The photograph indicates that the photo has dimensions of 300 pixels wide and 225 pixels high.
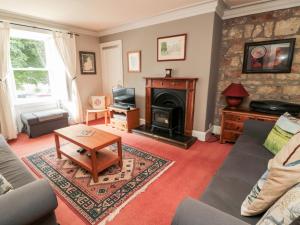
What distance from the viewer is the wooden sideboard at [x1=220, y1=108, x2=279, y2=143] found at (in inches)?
111

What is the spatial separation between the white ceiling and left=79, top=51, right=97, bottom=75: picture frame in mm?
829

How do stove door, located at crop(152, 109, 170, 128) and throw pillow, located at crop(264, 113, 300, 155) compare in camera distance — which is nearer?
throw pillow, located at crop(264, 113, 300, 155)

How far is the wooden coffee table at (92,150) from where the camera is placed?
2.02 metres

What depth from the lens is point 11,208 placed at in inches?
35.2

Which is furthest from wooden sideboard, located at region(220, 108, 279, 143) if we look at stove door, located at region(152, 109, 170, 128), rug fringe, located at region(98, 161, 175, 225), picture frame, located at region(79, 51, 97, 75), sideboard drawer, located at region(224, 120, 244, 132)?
picture frame, located at region(79, 51, 97, 75)

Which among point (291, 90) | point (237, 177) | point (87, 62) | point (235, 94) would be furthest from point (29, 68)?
point (291, 90)

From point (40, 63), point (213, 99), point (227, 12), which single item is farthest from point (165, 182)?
point (40, 63)

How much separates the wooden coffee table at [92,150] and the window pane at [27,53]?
233 centimetres

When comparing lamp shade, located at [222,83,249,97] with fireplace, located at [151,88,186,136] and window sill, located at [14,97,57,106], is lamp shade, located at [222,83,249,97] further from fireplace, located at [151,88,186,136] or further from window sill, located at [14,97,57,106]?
window sill, located at [14,97,57,106]

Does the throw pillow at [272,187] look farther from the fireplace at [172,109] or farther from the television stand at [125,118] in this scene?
the television stand at [125,118]

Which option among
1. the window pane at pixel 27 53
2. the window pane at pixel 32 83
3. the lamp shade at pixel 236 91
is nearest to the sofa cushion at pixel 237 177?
the lamp shade at pixel 236 91

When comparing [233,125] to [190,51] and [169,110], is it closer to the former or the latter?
[169,110]

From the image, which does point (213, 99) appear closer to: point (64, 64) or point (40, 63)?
point (64, 64)

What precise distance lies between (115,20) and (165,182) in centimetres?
341
